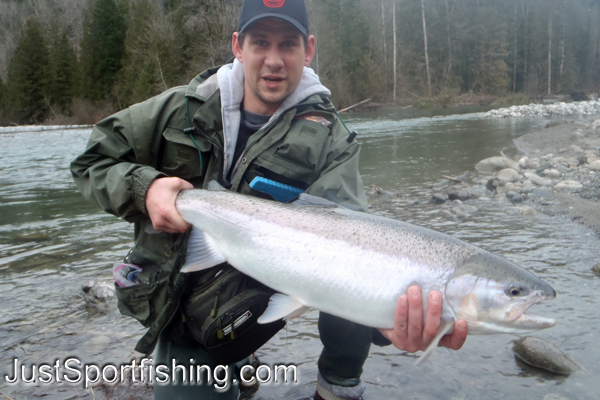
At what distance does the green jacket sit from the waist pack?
0.39 ft

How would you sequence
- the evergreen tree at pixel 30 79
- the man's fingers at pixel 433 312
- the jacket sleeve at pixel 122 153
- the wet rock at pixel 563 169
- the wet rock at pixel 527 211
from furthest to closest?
the evergreen tree at pixel 30 79, the wet rock at pixel 563 169, the wet rock at pixel 527 211, the jacket sleeve at pixel 122 153, the man's fingers at pixel 433 312

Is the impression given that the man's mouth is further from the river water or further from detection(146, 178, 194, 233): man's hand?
the river water

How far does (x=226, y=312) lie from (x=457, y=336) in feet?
3.52

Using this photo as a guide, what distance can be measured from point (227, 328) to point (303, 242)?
599mm

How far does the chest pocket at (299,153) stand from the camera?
7.87 feet

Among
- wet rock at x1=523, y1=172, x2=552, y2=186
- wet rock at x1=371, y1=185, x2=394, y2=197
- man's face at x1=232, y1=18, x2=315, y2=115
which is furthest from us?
wet rock at x1=371, y1=185, x2=394, y2=197

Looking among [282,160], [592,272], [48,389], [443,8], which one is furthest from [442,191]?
[443,8]

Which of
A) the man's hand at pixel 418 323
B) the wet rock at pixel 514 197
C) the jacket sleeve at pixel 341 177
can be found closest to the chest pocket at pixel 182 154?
the jacket sleeve at pixel 341 177

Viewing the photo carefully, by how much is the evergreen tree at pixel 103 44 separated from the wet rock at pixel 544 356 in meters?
44.9

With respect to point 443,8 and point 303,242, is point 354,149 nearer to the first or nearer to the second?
point 303,242

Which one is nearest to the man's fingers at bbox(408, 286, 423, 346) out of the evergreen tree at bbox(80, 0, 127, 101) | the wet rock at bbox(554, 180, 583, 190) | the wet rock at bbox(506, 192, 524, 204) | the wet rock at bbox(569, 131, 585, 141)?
the wet rock at bbox(506, 192, 524, 204)

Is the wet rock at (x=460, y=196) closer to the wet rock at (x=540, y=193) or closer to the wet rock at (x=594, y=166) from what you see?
the wet rock at (x=540, y=193)

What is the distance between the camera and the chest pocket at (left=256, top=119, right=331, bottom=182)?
7.87ft

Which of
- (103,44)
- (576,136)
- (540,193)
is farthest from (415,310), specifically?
(103,44)
